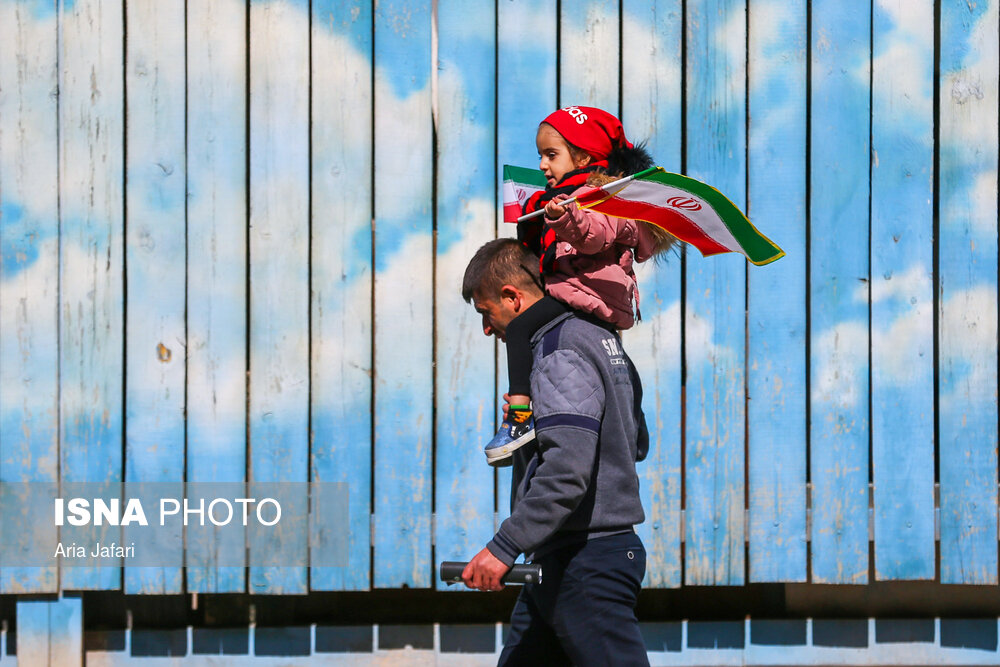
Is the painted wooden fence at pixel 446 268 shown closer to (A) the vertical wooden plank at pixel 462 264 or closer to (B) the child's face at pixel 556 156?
(A) the vertical wooden plank at pixel 462 264

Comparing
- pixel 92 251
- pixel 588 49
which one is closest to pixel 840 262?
pixel 588 49

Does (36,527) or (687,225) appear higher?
(687,225)

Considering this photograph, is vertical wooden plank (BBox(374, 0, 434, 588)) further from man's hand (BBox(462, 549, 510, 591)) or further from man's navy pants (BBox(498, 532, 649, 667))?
man's hand (BBox(462, 549, 510, 591))

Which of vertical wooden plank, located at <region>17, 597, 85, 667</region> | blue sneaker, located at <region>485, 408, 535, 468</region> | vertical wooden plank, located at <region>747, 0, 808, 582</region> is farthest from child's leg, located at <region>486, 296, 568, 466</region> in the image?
vertical wooden plank, located at <region>17, 597, 85, 667</region>

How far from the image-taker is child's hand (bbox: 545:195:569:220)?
7.82ft

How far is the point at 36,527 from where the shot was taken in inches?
148

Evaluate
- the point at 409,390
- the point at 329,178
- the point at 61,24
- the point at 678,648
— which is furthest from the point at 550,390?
the point at 61,24

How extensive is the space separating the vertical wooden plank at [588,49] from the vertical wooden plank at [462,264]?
26 centimetres

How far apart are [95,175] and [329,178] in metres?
0.84

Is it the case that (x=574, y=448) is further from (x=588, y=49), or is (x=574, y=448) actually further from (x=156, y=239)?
(x=156, y=239)

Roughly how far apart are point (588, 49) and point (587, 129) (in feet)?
4.26

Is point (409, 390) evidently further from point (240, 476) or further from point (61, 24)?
point (61, 24)

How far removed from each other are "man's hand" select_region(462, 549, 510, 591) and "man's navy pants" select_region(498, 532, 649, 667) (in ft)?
0.67

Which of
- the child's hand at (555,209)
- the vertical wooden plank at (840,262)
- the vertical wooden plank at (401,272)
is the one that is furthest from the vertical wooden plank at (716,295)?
the child's hand at (555,209)
